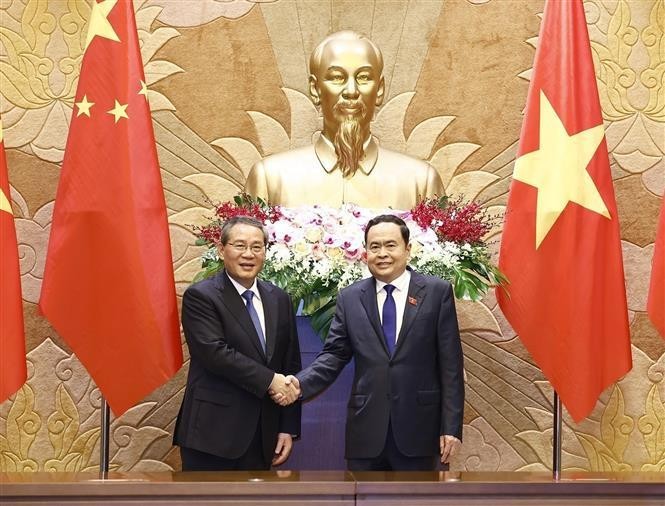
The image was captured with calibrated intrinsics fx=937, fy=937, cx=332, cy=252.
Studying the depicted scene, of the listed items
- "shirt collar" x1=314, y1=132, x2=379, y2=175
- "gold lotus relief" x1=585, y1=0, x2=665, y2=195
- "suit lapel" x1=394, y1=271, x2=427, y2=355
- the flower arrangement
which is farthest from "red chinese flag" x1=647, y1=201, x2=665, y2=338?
"shirt collar" x1=314, y1=132, x2=379, y2=175

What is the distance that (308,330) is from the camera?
4.01m

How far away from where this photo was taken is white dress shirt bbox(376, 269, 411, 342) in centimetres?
356

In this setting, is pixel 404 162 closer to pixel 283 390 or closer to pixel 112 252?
pixel 112 252

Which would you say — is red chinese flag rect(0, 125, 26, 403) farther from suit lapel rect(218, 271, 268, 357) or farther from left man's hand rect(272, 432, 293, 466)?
left man's hand rect(272, 432, 293, 466)

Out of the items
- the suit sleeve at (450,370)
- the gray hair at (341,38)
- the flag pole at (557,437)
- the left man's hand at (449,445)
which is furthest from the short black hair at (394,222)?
the gray hair at (341,38)

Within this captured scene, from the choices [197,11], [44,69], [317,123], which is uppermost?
[197,11]

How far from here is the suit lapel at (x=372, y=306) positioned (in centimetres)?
350

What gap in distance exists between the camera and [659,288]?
155 inches

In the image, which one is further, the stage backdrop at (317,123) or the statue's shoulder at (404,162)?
the stage backdrop at (317,123)

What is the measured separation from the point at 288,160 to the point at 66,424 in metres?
1.82

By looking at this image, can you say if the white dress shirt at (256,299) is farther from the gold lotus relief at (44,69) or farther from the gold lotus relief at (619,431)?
the gold lotus relief at (619,431)

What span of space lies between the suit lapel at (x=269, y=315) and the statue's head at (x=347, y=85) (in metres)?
1.34

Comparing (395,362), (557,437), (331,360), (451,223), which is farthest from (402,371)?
(557,437)

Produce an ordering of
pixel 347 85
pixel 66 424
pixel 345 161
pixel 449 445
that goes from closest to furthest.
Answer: pixel 449 445 < pixel 347 85 < pixel 345 161 < pixel 66 424
